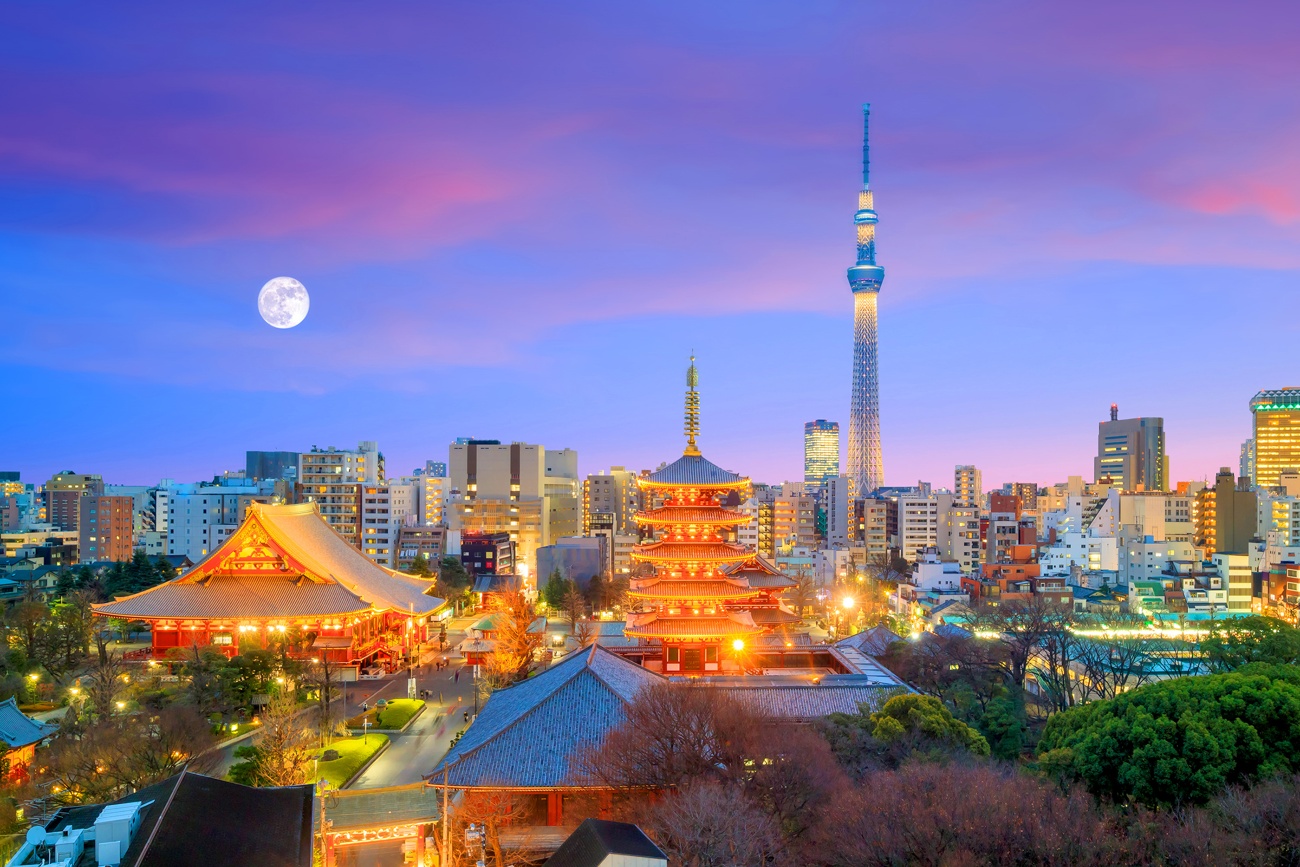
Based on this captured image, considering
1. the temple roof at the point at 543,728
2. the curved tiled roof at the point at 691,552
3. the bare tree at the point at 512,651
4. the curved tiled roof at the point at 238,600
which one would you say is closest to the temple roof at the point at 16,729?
the temple roof at the point at 543,728

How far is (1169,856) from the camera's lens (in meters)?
14.2

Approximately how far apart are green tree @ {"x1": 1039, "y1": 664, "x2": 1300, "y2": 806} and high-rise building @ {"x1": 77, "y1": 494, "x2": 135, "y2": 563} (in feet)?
284

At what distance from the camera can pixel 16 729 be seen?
80.8ft

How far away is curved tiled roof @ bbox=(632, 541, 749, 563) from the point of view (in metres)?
32.8

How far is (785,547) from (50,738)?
77767 mm

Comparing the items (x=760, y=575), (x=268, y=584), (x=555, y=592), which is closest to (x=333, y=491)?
(x=555, y=592)

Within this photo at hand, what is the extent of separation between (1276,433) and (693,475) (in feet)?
367

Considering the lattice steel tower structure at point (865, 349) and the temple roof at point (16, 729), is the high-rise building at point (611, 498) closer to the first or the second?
the lattice steel tower structure at point (865, 349)

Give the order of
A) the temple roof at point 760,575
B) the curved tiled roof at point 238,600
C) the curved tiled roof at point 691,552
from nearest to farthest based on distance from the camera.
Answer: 1. the curved tiled roof at point 691,552
2. the curved tiled roof at point 238,600
3. the temple roof at point 760,575

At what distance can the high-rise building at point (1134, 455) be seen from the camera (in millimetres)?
131750

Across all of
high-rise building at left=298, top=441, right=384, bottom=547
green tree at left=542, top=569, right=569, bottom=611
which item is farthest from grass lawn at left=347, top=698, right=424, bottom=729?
high-rise building at left=298, top=441, right=384, bottom=547

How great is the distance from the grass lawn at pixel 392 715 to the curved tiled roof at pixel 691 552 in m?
9.38

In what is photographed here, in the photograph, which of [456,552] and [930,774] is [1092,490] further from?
[930,774]

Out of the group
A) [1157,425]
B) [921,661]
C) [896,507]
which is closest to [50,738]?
[921,661]
